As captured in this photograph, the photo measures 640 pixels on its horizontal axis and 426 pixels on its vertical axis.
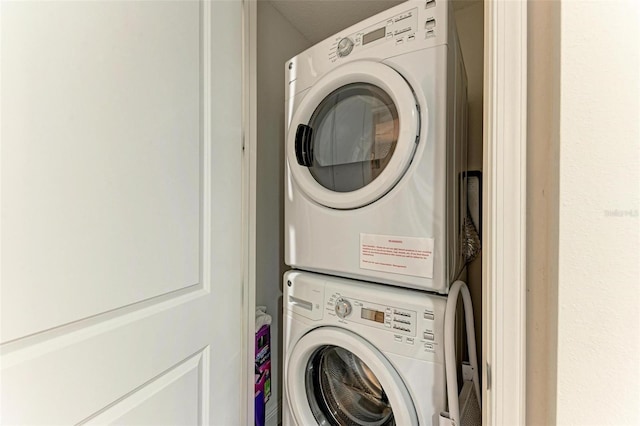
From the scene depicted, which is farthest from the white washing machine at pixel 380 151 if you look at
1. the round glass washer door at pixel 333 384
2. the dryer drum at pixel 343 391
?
the dryer drum at pixel 343 391

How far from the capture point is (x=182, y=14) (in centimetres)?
83

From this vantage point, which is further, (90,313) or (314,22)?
(314,22)

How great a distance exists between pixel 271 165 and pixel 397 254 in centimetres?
89

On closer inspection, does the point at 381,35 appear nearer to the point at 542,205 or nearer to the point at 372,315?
the point at 542,205

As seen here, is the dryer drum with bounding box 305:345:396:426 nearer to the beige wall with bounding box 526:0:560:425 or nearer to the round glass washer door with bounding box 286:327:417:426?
the round glass washer door with bounding box 286:327:417:426

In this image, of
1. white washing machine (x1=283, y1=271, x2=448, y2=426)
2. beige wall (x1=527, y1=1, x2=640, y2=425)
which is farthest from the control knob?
beige wall (x1=527, y1=1, x2=640, y2=425)

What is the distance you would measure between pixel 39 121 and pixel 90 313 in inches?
15.2

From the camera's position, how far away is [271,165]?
1556 mm

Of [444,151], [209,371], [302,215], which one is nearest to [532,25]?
[444,151]

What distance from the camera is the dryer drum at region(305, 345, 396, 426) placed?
106 cm

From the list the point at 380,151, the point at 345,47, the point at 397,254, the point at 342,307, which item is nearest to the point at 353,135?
the point at 380,151

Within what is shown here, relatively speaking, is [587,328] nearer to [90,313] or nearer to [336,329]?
[336,329]

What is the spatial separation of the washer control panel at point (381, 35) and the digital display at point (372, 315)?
2.81 ft

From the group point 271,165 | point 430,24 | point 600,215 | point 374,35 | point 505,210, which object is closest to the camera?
point 600,215
